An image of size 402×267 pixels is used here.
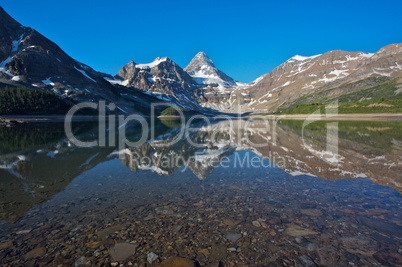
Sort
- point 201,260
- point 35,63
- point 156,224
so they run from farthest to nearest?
1. point 35,63
2. point 156,224
3. point 201,260

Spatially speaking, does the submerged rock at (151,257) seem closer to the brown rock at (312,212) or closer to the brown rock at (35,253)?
the brown rock at (35,253)

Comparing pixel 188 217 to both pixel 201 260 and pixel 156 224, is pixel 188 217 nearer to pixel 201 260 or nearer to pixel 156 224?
pixel 156 224

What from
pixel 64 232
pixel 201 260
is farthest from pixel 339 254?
pixel 64 232

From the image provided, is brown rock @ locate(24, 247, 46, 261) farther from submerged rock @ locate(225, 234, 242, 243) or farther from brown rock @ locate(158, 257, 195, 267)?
submerged rock @ locate(225, 234, 242, 243)

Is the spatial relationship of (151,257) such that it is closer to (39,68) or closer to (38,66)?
(39,68)

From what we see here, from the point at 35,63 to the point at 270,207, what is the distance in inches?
7430

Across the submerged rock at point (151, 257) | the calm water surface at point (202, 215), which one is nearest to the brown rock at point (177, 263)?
the calm water surface at point (202, 215)

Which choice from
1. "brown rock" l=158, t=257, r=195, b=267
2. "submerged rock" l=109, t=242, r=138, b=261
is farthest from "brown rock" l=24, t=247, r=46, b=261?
"brown rock" l=158, t=257, r=195, b=267

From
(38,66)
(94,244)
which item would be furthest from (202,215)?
(38,66)

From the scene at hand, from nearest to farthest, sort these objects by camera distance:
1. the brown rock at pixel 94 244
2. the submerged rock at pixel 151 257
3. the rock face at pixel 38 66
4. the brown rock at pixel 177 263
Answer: the brown rock at pixel 177 263
the submerged rock at pixel 151 257
the brown rock at pixel 94 244
the rock face at pixel 38 66

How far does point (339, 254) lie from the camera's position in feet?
17.1

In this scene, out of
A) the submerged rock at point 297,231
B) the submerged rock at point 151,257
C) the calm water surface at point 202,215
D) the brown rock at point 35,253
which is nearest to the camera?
the submerged rock at point 151,257

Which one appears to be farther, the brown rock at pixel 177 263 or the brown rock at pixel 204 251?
the brown rock at pixel 204 251

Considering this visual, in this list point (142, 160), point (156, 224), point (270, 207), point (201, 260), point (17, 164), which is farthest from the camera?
point (142, 160)
